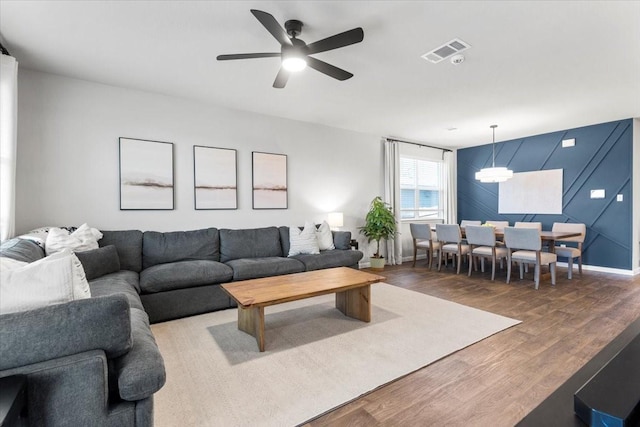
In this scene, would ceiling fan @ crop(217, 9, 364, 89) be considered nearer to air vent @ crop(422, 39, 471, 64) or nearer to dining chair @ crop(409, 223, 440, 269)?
air vent @ crop(422, 39, 471, 64)

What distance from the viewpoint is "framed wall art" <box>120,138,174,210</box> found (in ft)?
12.0

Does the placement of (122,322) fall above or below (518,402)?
above

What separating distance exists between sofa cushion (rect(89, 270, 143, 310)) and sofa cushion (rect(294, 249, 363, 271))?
76.8 inches

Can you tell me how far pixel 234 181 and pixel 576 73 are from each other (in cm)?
436

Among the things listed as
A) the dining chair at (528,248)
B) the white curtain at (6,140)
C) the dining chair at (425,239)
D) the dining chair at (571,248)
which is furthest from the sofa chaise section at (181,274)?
the dining chair at (571,248)

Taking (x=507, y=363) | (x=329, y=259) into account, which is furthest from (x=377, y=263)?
(x=507, y=363)

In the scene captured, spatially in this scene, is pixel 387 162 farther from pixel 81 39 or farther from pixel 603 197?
pixel 81 39

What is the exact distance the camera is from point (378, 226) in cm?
549

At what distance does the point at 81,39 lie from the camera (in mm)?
2609

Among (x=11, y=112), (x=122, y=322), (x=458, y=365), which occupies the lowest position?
(x=458, y=365)

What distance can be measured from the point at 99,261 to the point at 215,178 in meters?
1.79

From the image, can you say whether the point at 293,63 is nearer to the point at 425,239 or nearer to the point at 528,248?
the point at 528,248

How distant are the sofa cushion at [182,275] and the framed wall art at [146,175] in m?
0.91

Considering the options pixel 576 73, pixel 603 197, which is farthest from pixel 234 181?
pixel 603 197
